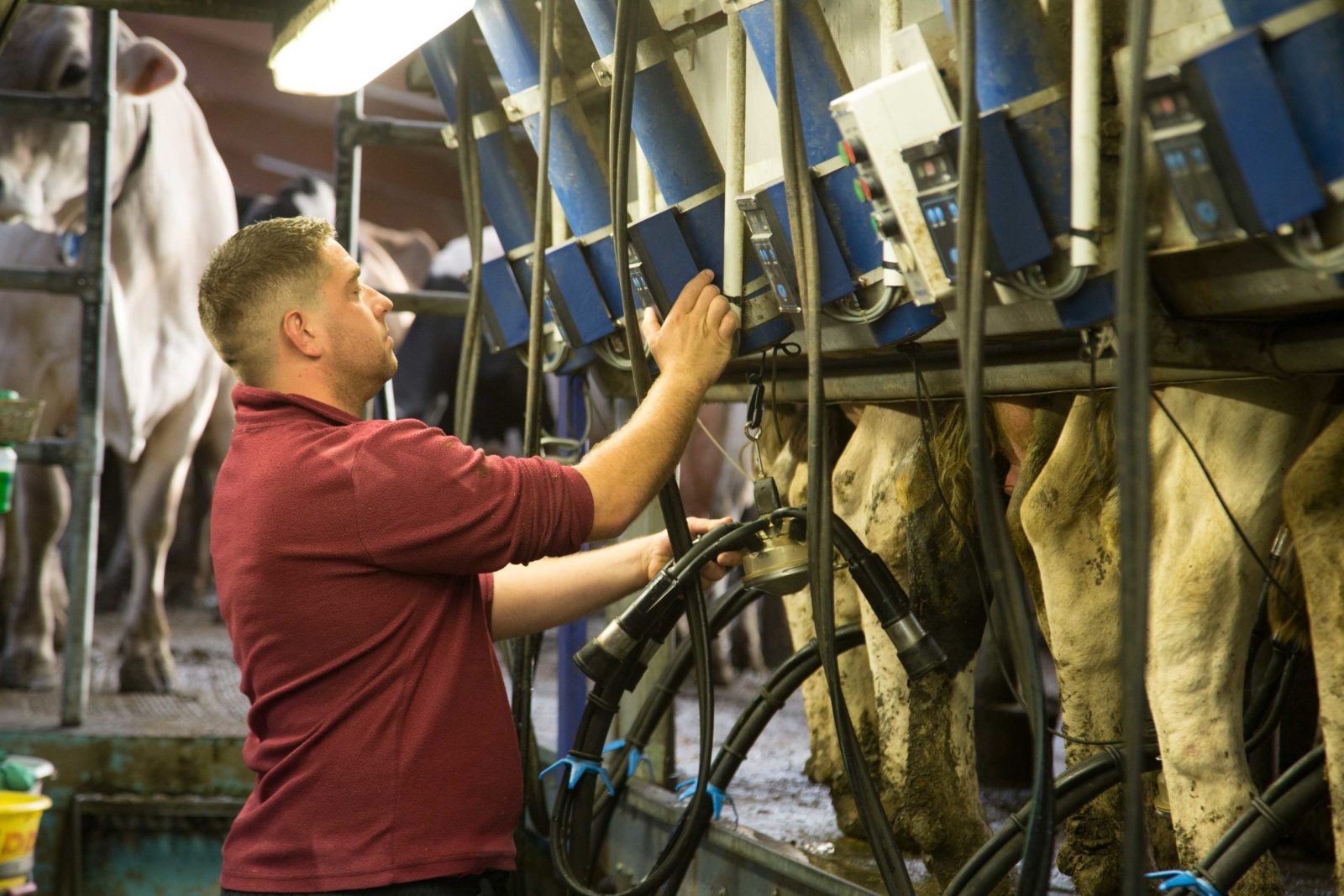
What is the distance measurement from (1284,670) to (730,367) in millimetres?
951

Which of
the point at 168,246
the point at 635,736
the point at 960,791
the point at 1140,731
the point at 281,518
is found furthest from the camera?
the point at 168,246

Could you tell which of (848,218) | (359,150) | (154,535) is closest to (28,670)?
(154,535)

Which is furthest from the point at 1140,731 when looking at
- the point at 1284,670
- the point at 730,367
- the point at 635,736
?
the point at 635,736

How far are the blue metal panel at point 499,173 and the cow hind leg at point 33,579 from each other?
2324 mm

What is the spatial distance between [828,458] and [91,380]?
2.35 meters

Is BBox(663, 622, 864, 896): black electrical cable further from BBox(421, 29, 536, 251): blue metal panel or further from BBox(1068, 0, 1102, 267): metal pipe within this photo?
BBox(1068, 0, 1102, 267): metal pipe

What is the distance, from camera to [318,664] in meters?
1.41

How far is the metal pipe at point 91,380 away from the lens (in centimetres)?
321

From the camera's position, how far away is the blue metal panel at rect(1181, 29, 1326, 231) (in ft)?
3.31

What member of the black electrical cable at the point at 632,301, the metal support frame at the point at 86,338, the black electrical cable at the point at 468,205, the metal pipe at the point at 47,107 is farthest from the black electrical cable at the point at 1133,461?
the metal pipe at the point at 47,107

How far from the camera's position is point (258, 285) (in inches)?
58.1

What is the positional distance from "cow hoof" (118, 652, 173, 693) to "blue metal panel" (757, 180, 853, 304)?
9.64 ft

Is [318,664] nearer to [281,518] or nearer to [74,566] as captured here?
[281,518]

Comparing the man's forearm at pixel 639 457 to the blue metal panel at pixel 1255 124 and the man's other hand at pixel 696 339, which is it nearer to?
the man's other hand at pixel 696 339
